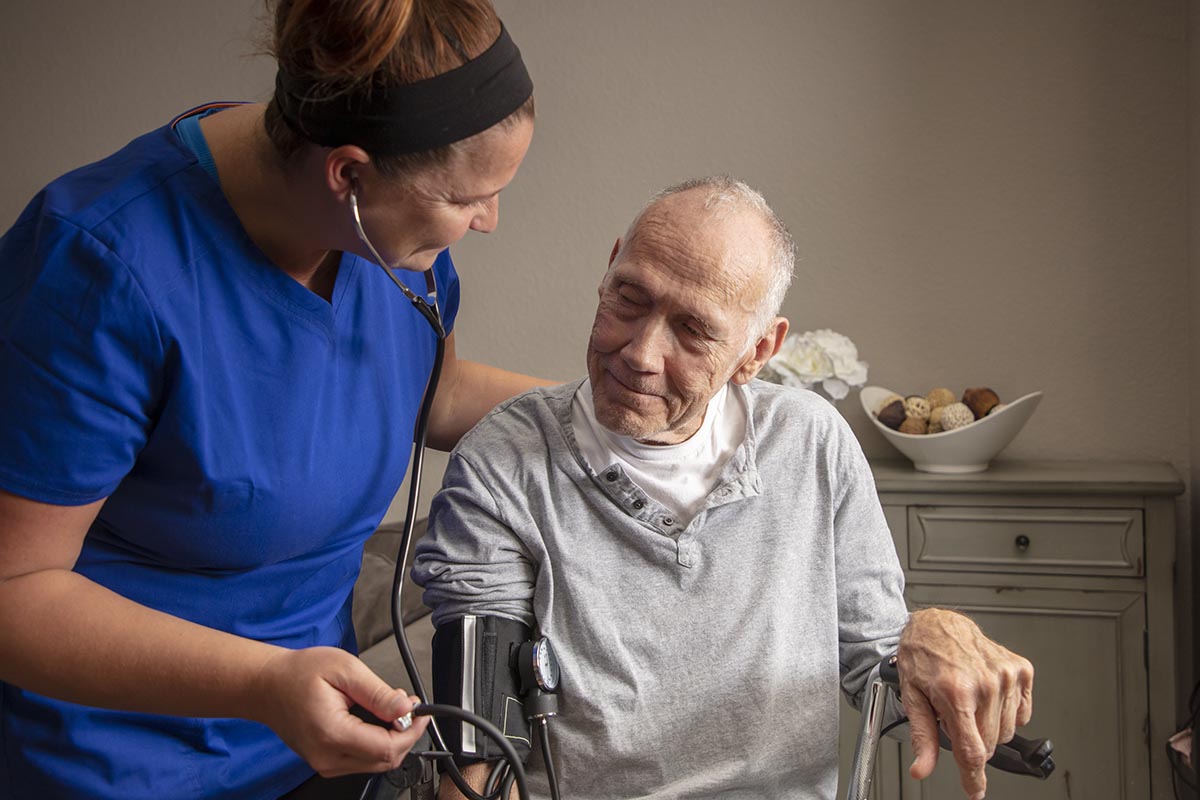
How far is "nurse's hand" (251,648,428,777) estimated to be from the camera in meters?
0.88

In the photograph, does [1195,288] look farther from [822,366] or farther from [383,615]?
[383,615]

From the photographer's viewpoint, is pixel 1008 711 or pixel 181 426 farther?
pixel 1008 711

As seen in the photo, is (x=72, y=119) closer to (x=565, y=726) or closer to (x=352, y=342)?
(x=352, y=342)

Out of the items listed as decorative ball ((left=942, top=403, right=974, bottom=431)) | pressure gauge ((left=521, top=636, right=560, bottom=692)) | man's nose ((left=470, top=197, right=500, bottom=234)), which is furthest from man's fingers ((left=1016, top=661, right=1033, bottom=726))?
decorative ball ((left=942, top=403, right=974, bottom=431))

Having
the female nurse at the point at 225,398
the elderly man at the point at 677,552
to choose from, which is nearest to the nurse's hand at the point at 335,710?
the female nurse at the point at 225,398

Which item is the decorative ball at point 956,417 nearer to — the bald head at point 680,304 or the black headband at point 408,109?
the bald head at point 680,304

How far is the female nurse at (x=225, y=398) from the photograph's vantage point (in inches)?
38.6

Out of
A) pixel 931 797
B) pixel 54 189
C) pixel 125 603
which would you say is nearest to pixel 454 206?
pixel 54 189

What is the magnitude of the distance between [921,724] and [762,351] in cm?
53

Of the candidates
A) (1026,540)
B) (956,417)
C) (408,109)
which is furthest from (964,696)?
(956,417)

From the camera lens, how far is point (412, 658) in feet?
4.03

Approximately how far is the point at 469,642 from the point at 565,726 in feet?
0.62

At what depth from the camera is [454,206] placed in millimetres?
1097

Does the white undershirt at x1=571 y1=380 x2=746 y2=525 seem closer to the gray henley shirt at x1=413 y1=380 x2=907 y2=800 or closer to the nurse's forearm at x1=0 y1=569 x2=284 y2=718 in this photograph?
the gray henley shirt at x1=413 y1=380 x2=907 y2=800
